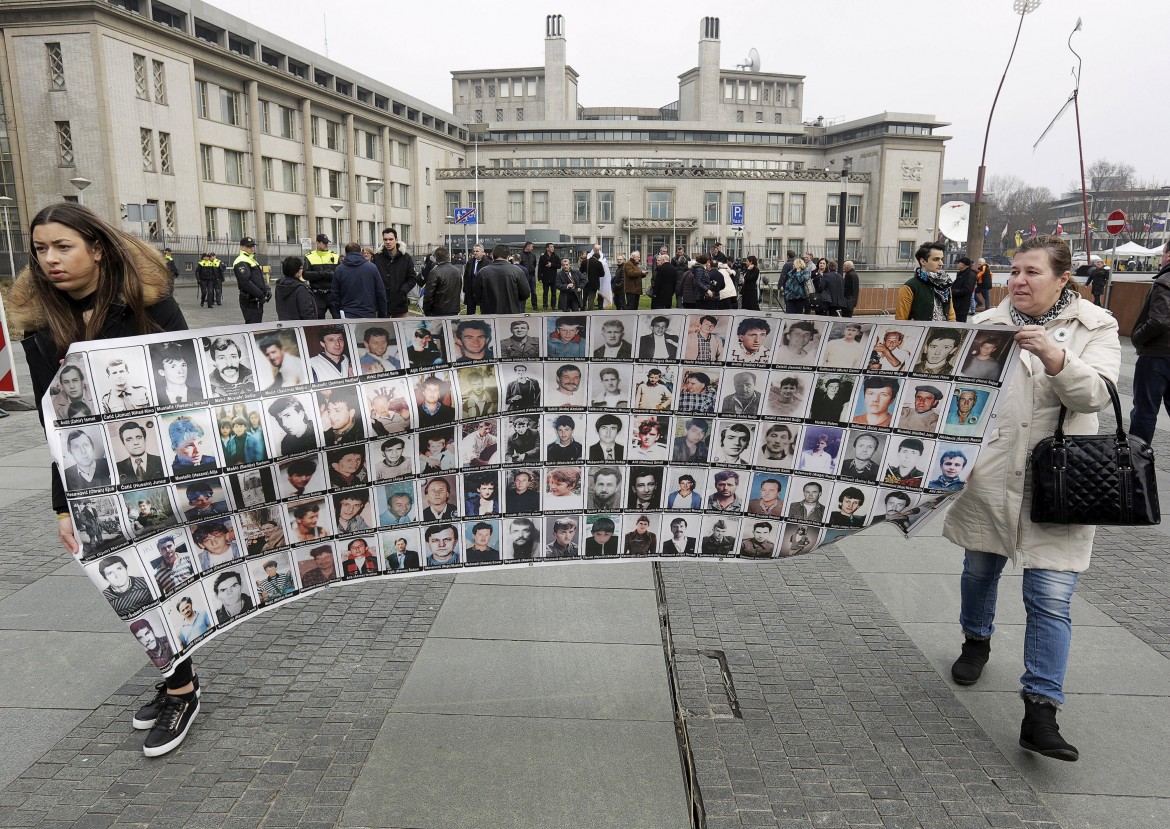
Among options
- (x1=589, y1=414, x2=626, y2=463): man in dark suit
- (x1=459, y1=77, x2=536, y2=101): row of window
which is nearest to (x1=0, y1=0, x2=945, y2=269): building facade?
(x1=459, y1=77, x2=536, y2=101): row of window

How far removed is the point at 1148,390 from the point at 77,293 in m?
7.84

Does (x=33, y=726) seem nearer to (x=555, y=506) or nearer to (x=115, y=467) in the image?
(x=115, y=467)

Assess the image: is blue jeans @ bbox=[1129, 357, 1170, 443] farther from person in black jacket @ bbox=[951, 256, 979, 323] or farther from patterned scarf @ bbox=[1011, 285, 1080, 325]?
person in black jacket @ bbox=[951, 256, 979, 323]

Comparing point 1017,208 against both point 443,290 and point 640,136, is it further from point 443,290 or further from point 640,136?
point 443,290

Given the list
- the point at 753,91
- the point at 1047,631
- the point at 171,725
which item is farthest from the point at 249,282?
the point at 753,91

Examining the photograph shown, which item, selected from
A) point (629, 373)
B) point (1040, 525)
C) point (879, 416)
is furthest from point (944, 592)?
point (629, 373)

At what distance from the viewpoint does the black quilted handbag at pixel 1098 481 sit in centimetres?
309

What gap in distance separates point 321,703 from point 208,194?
49116mm

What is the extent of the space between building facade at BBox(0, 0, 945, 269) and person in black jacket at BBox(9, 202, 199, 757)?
21509 millimetres

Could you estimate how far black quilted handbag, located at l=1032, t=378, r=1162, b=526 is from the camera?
309cm

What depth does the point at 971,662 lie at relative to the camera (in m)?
3.83

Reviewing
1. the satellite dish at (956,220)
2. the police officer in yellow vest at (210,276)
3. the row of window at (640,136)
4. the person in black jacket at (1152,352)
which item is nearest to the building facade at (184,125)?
the police officer in yellow vest at (210,276)

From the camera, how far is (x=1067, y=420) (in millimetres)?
3256

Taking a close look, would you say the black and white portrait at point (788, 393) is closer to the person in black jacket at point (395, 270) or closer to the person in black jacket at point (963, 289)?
the person in black jacket at point (963, 289)
